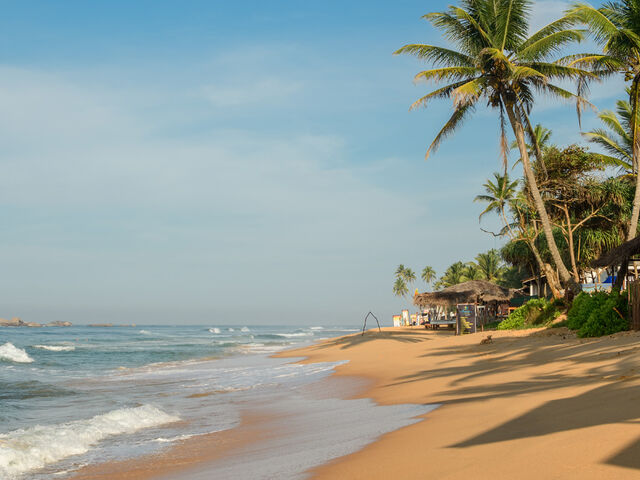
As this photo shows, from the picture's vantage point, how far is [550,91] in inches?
723

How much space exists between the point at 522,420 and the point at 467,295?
2463 cm

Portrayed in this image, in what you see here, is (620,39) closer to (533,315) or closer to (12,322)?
(533,315)

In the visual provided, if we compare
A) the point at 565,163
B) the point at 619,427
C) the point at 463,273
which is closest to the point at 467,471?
the point at 619,427

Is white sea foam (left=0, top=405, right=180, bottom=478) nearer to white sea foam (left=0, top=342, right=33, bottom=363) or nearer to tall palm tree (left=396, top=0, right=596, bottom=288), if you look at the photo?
tall palm tree (left=396, top=0, right=596, bottom=288)

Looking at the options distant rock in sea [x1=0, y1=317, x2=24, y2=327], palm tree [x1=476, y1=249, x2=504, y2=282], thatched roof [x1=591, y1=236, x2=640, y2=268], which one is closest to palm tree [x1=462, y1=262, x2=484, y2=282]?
palm tree [x1=476, y1=249, x2=504, y2=282]

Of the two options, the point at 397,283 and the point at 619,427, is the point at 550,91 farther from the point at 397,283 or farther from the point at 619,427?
the point at 397,283

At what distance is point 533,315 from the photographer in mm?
18578

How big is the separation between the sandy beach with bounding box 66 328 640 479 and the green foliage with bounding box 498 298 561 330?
662 centimetres

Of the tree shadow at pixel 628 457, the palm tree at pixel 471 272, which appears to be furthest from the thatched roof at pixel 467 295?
the palm tree at pixel 471 272

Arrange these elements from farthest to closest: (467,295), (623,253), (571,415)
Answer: (467,295) < (623,253) < (571,415)

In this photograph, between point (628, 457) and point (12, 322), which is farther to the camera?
point (12, 322)

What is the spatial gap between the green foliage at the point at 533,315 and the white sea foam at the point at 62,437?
13.4 m

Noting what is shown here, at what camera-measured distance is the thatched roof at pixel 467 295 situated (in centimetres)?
2880

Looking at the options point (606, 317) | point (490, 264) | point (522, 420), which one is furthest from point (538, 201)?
point (490, 264)
